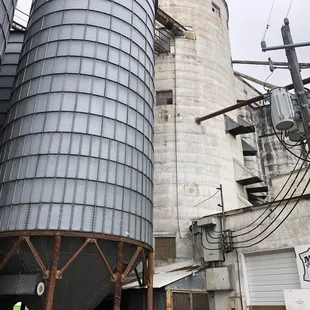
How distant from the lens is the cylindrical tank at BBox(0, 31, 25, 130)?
18.3m

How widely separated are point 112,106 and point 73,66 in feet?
7.29

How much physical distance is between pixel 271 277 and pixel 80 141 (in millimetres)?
10940

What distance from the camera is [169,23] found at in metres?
25.6

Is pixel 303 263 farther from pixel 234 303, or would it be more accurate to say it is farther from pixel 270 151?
pixel 270 151

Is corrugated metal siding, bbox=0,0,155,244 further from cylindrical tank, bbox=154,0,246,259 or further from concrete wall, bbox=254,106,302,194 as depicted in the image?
concrete wall, bbox=254,106,302,194

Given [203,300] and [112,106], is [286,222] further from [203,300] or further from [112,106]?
[112,106]

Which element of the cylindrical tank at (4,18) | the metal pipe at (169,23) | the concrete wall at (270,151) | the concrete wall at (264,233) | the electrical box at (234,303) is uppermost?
the metal pipe at (169,23)

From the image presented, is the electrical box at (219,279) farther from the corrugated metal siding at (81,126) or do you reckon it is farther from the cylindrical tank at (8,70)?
the cylindrical tank at (8,70)

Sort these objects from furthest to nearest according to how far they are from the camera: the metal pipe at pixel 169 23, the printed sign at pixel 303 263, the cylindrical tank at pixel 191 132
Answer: the metal pipe at pixel 169 23 < the cylindrical tank at pixel 191 132 < the printed sign at pixel 303 263

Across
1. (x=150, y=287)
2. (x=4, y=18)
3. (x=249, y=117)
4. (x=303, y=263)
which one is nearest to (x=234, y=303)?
(x=303, y=263)

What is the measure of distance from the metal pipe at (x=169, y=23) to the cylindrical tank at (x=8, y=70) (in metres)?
10.1

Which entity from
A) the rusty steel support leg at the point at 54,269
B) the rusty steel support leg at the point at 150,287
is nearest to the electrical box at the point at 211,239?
the rusty steel support leg at the point at 150,287

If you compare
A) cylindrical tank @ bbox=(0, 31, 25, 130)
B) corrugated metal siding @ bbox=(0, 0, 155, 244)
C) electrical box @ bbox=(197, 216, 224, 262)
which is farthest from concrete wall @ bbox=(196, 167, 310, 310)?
cylindrical tank @ bbox=(0, 31, 25, 130)

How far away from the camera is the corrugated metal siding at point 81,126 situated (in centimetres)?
1109
